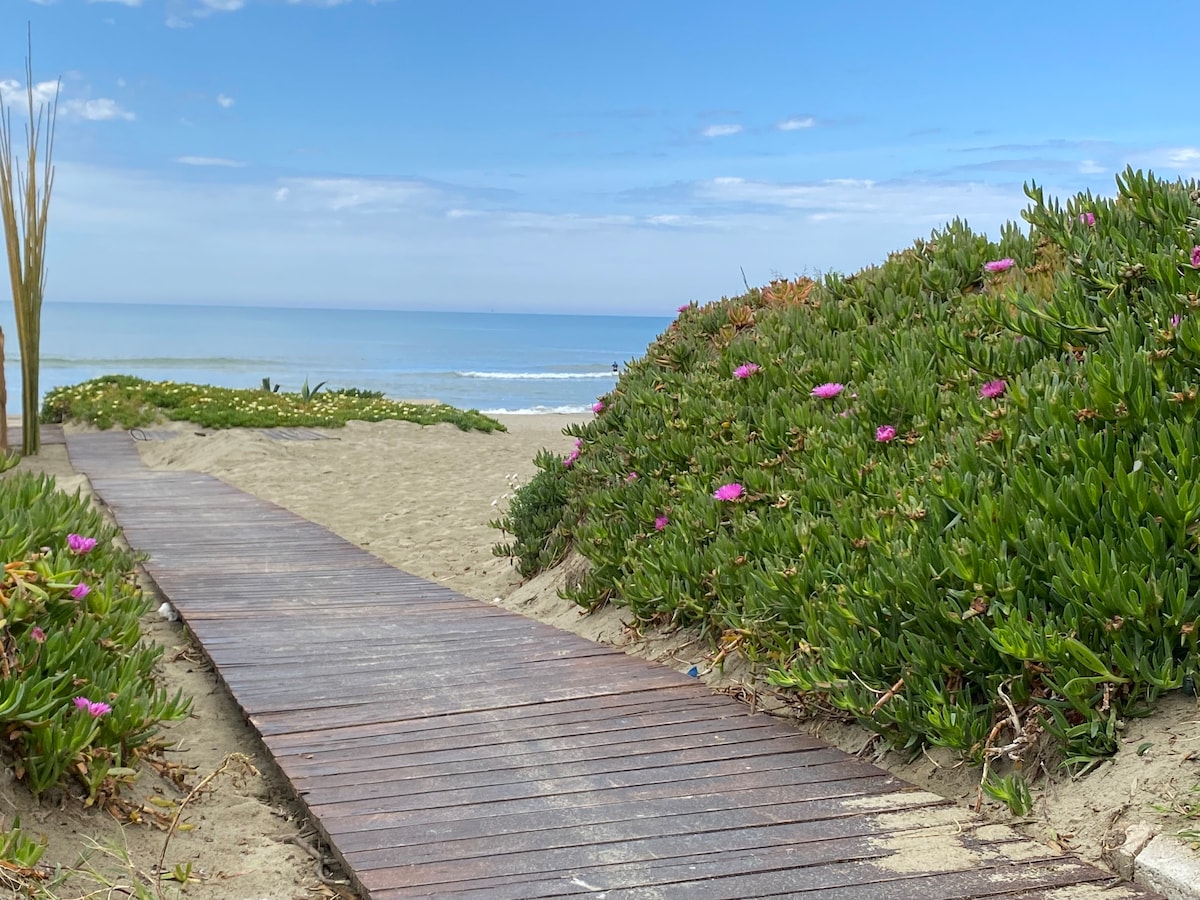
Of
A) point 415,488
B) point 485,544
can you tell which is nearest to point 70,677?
point 485,544

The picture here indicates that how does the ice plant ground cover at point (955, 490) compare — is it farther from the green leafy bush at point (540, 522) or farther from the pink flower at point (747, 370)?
the green leafy bush at point (540, 522)

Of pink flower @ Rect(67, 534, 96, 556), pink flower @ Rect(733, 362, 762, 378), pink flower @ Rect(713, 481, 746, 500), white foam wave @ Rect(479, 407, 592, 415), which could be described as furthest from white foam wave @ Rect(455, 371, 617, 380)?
pink flower @ Rect(67, 534, 96, 556)

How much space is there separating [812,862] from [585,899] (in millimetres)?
656

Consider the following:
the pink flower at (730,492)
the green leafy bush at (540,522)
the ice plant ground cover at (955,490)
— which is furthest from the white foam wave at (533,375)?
the pink flower at (730,492)

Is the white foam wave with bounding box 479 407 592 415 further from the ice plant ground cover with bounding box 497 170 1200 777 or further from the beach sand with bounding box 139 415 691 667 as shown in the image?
the ice plant ground cover with bounding box 497 170 1200 777

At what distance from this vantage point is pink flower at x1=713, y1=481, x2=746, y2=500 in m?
5.55

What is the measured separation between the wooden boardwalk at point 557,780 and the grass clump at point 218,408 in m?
11.7

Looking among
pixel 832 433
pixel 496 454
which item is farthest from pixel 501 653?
pixel 496 454

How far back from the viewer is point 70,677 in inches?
138

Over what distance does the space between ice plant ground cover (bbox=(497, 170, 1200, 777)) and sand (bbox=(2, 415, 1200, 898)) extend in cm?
11

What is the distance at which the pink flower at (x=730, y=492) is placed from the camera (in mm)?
5547

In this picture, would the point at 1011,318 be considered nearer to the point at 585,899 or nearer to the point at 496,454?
the point at 585,899

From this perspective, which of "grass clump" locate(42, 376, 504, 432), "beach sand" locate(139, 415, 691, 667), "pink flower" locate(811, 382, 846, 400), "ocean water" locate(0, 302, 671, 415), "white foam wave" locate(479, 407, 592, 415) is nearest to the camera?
"pink flower" locate(811, 382, 846, 400)

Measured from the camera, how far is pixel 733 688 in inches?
180
